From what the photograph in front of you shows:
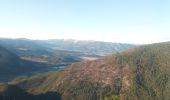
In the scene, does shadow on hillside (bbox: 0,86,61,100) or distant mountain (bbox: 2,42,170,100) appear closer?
shadow on hillside (bbox: 0,86,61,100)

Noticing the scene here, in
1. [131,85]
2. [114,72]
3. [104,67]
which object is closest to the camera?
[131,85]

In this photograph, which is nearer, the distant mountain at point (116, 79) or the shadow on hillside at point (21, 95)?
the shadow on hillside at point (21, 95)

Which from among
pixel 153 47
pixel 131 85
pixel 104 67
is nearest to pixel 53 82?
pixel 104 67

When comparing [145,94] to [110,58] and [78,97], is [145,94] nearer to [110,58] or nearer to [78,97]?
[78,97]

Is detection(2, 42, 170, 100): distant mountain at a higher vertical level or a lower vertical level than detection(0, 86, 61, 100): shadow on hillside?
higher

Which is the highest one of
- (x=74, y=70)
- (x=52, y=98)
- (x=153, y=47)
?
(x=153, y=47)

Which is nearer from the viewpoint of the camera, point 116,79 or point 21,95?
point 21,95

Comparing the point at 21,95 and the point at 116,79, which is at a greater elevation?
the point at 116,79

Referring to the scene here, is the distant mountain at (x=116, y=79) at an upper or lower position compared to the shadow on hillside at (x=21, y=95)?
upper
